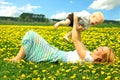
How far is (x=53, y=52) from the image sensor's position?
8.56 metres

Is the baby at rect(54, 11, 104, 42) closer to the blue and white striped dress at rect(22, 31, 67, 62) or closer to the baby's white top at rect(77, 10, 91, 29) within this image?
the baby's white top at rect(77, 10, 91, 29)

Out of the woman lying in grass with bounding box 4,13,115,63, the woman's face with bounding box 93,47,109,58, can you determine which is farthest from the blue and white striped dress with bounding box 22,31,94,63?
the woman's face with bounding box 93,47,109,58

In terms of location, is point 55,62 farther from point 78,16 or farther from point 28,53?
point 78,16

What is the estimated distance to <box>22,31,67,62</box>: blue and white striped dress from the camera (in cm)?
841

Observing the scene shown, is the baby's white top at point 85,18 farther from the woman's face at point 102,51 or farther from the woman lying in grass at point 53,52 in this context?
the woman's face at point 102,51

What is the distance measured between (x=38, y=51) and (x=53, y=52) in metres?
0.32

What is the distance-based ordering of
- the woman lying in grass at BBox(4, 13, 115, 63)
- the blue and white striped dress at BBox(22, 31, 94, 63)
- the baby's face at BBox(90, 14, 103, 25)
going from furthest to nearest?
1. the blue and white striped dress at BBox(22, 31, 94, 63)
2. the woman lying in grass at BBox(4, 13, 115, 63)
3. the baby's face at BBox(90, 14, 103, 25)

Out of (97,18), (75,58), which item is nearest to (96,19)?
(97,18)

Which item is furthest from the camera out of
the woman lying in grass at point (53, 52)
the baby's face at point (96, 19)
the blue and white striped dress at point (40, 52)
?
the blue and white striped dress at point (40, 52)

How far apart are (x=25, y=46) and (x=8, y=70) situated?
32.2 inches

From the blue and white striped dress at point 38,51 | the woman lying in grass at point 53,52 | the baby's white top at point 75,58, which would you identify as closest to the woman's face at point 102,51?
the woman lying in grass at point 53,52

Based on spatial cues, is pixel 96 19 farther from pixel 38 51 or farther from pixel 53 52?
pixel 38 51

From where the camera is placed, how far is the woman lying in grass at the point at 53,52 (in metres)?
8.10

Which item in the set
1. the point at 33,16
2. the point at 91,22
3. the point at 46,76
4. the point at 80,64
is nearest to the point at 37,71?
the point at 46,76
